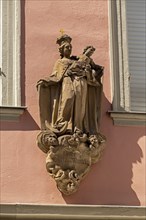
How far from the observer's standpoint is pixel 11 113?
26.9ft

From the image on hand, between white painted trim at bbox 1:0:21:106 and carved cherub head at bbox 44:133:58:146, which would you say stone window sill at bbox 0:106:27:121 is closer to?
white painted trim at bbox 1:0:21:106

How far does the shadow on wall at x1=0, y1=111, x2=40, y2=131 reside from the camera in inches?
323

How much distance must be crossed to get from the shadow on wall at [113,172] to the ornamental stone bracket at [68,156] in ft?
0.40

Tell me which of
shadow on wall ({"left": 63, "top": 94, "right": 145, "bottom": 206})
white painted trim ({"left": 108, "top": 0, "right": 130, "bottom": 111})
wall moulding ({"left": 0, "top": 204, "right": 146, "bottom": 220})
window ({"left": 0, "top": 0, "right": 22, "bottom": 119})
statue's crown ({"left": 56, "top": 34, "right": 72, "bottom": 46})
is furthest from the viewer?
white painted trim ({"left": 108, "top": 0, "right": 130, "bottom": 111})

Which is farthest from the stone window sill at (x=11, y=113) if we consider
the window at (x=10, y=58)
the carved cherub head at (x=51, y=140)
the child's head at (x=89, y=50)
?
the child's head at (x=89, y=50)

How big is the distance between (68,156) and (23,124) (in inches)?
20.8

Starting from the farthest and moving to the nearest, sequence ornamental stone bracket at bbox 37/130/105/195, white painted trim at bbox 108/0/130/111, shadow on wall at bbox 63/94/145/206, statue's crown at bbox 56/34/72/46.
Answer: white painted trim at bbox 108/0/130/111 → statue's crown at bbox 56/34/72/46 → shadow on wall at bbox 63/94/145/206 → ornamental stone bracket at bbox 37/130/105/195

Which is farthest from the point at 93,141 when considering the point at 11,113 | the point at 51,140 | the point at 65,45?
the point at 65,45

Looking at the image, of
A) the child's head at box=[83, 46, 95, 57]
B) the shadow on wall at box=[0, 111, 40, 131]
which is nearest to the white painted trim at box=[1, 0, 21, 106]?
the shadow on wall at box=[0, 111, 40, 131]

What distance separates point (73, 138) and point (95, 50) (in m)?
1.02

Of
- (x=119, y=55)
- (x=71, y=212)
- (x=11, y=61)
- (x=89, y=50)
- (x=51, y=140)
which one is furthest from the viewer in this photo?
(x=119, y=55)

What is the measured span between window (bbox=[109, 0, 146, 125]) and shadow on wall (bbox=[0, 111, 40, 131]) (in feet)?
2.45

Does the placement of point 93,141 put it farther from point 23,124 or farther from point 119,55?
point 119,55

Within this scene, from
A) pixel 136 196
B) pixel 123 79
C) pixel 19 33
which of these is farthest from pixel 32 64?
pixel 136 196
